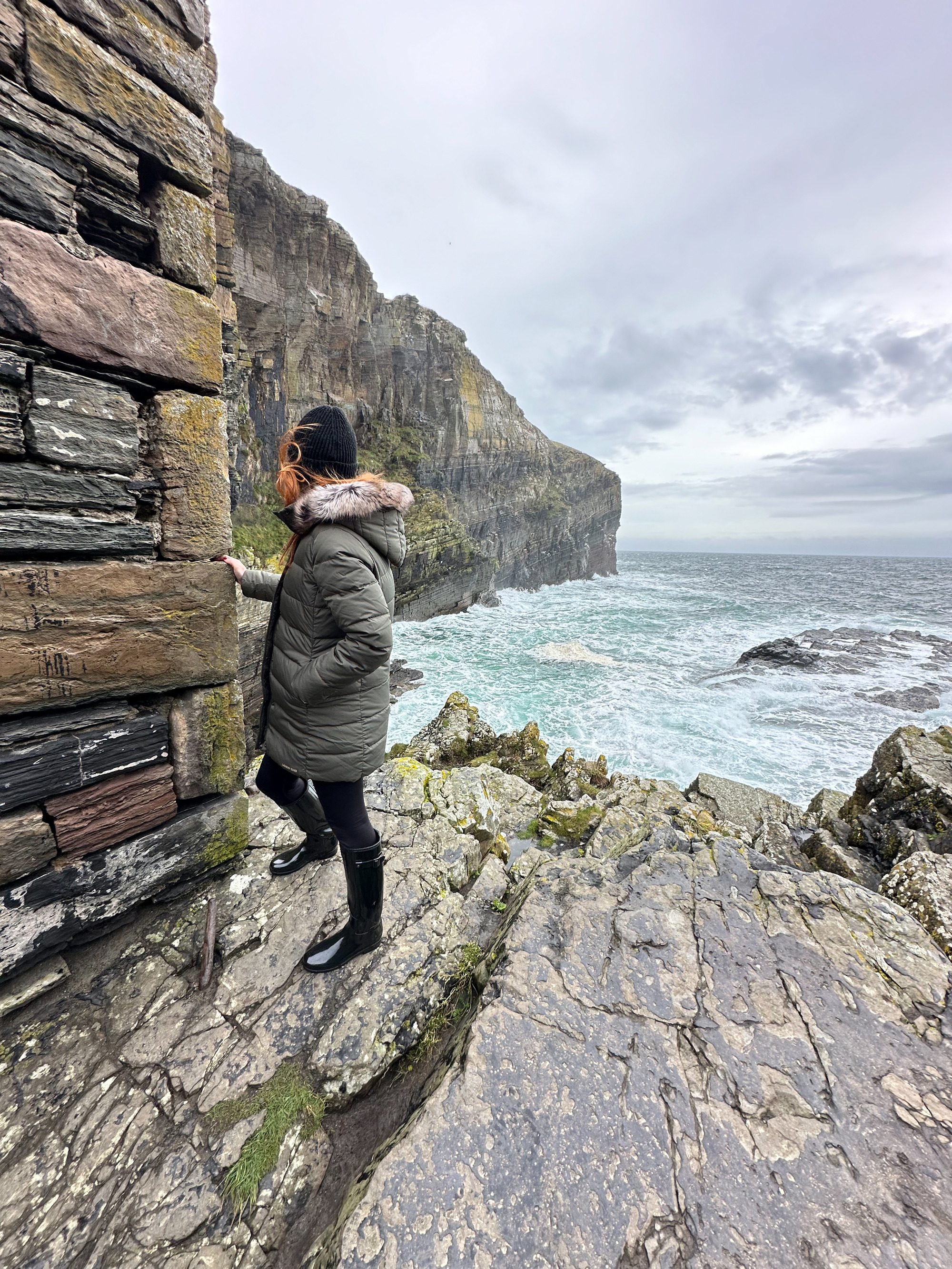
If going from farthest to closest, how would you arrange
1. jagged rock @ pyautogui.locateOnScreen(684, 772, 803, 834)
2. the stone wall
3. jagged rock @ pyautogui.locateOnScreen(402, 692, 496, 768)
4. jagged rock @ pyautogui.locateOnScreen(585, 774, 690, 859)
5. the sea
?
the sea, jagged rock @ pyautogui.locateOnScreen(402, 692, 496, 768), jagged rock @ pyautogui.locateOnScreen(684, 772, 803, 834), jagged rock @ pyautogui.locateOnScreen(585, 774, 690, 859), the stone wall

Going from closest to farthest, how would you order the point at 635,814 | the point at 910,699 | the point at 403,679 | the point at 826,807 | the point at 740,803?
the point at 635,814 → the point at 826,807 → the point at 740,803 → the point at 910,699 → the point at 403,679

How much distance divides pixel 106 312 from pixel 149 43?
4.61 ft

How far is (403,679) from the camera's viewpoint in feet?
64.0

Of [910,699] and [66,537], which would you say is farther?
[910,699]

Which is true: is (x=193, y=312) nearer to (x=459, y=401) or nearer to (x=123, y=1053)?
(x=123, y=1053)

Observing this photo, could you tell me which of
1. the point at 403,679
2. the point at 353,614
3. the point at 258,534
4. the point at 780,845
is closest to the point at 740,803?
the point at 780,845

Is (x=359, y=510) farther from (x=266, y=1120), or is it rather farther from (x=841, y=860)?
(x=841, y=860)

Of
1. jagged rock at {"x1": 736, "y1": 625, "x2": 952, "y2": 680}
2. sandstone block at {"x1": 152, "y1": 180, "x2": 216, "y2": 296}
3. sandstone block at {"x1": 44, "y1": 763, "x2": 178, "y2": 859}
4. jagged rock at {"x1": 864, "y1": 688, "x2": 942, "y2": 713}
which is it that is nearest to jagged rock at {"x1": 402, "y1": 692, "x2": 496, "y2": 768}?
sandstone block at {"x1": 44, "y1": 763, "x2": 178, "y2": 859}

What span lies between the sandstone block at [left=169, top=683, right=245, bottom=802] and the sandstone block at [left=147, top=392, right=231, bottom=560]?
33.3 inches

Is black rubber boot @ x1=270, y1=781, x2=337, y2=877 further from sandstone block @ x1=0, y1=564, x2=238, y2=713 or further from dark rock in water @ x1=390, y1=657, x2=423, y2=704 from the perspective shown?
dark rock in water @ x1=390, y1=657, x2=423, y2=704

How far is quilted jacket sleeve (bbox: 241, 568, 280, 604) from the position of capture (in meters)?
3.01

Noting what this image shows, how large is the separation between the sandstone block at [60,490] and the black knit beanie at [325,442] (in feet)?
3.01

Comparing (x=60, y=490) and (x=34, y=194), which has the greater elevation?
(x=34, y=194)

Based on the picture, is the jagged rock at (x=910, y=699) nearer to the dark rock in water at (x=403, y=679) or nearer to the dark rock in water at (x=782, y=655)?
the dark rock in water at (x=782, y=655)
